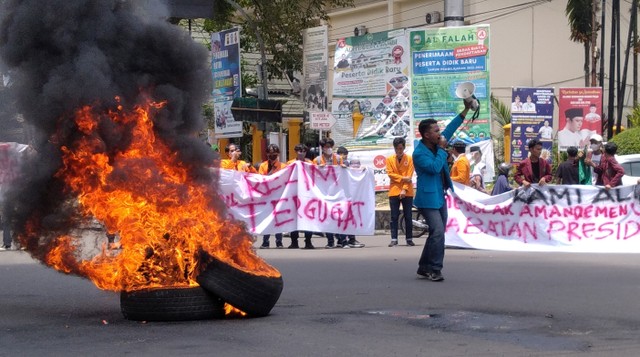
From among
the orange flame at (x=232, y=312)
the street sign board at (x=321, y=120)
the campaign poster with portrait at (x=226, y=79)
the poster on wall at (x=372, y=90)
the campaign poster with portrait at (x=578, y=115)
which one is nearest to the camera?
the orange flame at (x=232, y=312)

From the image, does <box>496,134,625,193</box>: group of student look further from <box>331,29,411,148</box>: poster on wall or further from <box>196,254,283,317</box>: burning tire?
<box>331,29,411,148</box>: poster on wall

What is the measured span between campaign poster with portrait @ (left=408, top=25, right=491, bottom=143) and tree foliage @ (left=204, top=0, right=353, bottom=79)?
748cm

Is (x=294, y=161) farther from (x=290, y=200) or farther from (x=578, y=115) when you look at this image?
(x=578, y=115)

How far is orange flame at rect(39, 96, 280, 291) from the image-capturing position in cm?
801

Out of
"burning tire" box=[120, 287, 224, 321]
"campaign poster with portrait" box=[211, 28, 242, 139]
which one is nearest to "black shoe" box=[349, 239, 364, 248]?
"burning tire" box=[120, 287, 224, 321]

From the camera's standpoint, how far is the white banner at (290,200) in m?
17.3

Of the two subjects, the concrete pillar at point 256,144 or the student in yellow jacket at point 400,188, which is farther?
the concrete pillar at point 256,144

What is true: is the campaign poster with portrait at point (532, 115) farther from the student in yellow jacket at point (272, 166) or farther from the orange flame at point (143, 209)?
the orange flame at point (143, 209)

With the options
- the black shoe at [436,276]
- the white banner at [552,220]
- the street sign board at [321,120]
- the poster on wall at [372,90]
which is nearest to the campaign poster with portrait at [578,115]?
the poster on wall at [372,90]

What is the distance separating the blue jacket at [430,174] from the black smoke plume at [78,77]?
3495mm

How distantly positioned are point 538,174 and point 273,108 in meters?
13.4

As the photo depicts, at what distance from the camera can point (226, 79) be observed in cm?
2834

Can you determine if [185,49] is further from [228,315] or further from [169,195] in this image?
[228,315]

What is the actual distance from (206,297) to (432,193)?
3978 mm
